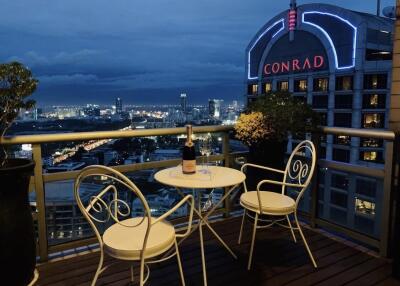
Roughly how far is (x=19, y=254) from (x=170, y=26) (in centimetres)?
9115

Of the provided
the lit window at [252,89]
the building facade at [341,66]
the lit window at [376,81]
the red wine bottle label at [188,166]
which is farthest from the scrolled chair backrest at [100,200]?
the lit window at [252,89]

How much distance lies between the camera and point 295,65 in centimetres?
3228

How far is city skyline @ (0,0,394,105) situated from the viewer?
6425 centimetres

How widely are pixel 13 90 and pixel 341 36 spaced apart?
30.6 m

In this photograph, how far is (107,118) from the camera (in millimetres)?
3426

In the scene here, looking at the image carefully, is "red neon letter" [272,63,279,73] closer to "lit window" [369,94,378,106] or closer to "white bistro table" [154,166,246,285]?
"lit window" [369,94,378,106]

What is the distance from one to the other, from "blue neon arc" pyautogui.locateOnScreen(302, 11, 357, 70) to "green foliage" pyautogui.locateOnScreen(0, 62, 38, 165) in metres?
29.4

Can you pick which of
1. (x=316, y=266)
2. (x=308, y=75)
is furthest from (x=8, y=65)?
(x=308, y=75)

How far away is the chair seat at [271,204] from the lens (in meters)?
2.58

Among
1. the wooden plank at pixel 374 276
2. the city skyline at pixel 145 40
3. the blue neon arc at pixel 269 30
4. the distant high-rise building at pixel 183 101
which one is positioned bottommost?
the wooden plank at pixel 374 276

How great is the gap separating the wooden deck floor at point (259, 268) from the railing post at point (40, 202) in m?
0.15

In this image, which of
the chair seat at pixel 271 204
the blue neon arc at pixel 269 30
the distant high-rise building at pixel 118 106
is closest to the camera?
the chair seat at pixel 271 204

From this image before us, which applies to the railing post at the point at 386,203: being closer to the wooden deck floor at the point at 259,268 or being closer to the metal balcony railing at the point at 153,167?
the metal balcony railing at the point at 153,167

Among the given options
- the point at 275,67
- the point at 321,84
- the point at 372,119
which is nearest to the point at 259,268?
the point at 372,119
